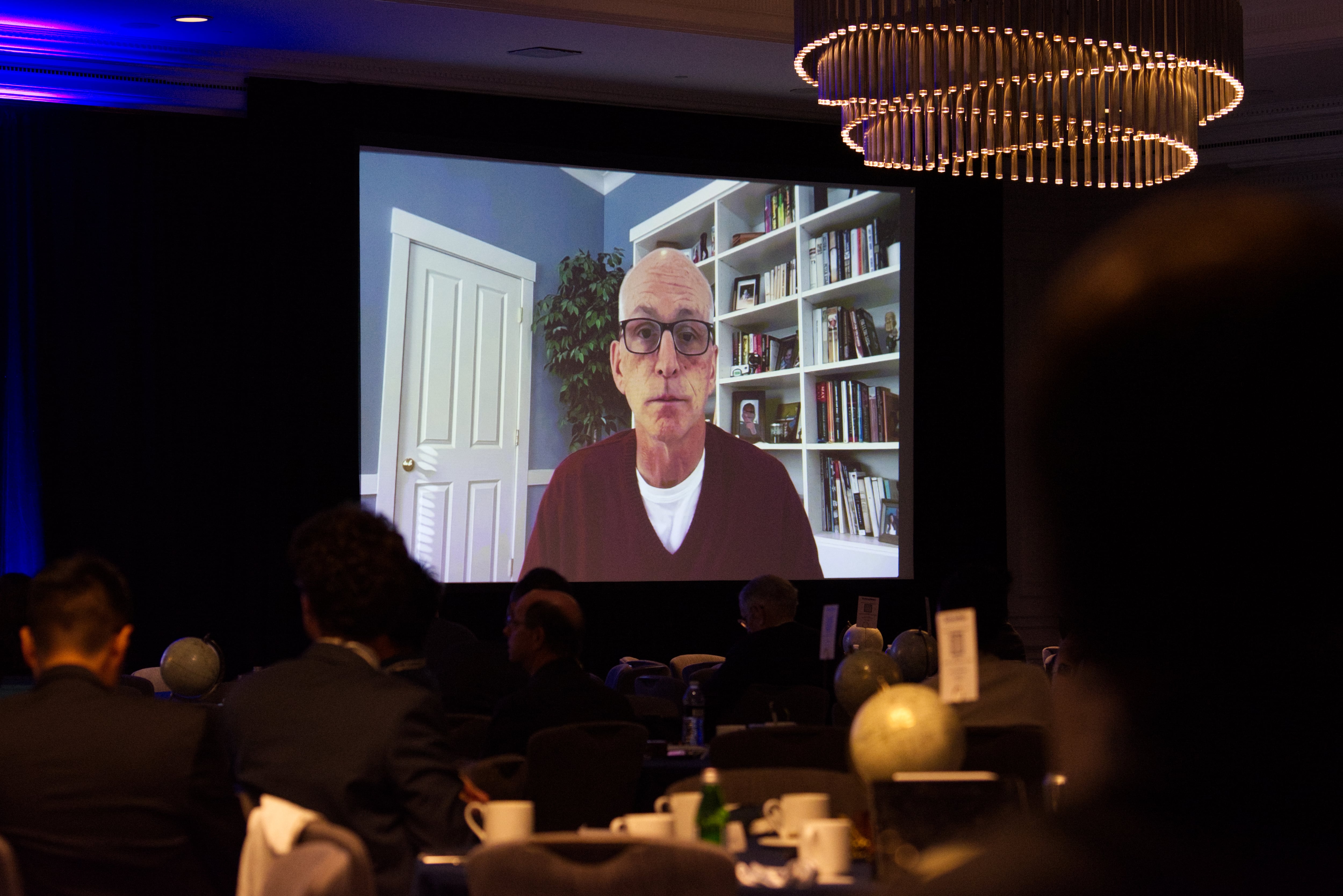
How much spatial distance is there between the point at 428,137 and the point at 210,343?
1.65 meters

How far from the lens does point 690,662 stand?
7223 millimetres

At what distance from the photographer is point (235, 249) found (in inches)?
285

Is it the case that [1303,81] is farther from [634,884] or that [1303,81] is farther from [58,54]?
[634,884]

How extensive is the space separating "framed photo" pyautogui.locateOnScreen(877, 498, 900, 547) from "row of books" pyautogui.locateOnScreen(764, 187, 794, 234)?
5.89 feet

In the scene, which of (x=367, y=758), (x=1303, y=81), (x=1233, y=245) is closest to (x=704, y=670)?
(x=367, y=758)

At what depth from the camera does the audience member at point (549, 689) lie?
400cm

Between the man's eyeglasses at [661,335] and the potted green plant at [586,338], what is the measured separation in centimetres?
9

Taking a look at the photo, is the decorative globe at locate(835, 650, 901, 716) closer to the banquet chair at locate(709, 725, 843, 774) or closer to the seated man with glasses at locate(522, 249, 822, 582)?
the banquet chair at locate(709, 725, 843, 774)

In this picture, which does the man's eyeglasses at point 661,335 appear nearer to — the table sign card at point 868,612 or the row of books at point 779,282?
the row of books at point 779,282

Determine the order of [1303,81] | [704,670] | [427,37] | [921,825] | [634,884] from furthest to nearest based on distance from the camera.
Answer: [1303,81]
[427,37]
[704,670]
[634,884]
[921,825]

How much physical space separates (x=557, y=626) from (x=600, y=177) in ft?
13.7

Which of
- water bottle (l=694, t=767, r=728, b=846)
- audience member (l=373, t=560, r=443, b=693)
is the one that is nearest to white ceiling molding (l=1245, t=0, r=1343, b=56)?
audience member (l=373, t=560, r=443, b=693)

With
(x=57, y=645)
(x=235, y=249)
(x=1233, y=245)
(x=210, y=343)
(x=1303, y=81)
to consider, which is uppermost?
(x=1303, y=81)

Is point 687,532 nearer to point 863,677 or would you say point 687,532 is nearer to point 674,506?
point 674,506
